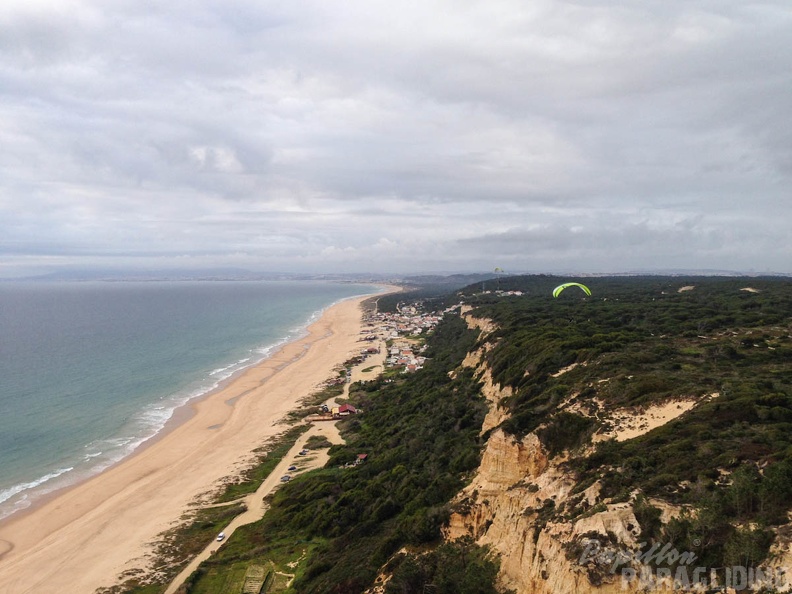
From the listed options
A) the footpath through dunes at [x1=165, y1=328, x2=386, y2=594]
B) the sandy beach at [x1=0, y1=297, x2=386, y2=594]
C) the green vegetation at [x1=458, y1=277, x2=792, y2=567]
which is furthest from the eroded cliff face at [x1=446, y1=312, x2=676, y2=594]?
the sandy beach at [x1=0, y1=297, x2=386, y2=594]

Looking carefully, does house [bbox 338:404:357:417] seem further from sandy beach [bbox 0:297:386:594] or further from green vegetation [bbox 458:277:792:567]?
green vegetation [bbox 458:277:792:567]

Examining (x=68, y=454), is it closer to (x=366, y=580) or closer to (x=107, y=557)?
(x=107, y=557)

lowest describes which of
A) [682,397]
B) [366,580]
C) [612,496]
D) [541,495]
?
[366,580]

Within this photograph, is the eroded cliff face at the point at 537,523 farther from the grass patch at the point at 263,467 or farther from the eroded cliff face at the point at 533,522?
the grass patch at the point at 263,467

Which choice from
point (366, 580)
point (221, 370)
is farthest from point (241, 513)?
point (221, 370)

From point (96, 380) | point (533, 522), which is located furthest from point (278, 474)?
point (96, 380)

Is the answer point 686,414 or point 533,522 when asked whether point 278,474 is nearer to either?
point 533,522
